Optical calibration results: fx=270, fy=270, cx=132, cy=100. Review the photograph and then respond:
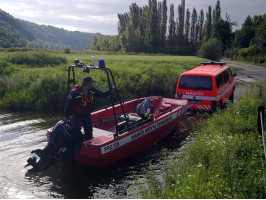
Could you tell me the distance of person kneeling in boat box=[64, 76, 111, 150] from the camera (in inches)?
265

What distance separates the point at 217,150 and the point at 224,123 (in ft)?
9.46

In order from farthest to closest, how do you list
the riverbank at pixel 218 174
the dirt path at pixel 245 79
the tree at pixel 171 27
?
the tree at pixel 171 27
the dirt path at pixel 245 79
the riverbank at pixel 218 174

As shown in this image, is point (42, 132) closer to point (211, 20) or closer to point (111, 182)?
point (111, 182)

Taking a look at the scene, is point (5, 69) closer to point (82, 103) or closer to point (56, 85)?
point (56, 85)

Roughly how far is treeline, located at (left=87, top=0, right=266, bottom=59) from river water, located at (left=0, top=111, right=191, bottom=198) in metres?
57.1

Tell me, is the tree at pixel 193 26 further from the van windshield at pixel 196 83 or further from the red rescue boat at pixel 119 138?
the red rescue boat at pixel 119 138

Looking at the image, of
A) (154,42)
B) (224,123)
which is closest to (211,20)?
(154,42)

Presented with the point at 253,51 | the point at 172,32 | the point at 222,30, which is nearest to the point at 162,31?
the point at 172,32

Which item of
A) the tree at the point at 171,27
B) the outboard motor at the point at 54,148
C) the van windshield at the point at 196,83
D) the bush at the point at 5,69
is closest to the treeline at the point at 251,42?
the tree at the point at 171,27

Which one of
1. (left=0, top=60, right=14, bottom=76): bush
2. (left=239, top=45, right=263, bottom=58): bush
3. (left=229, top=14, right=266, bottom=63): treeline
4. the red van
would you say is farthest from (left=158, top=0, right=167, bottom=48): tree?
the red van

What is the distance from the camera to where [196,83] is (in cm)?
1130

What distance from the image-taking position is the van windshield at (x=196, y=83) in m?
11.1

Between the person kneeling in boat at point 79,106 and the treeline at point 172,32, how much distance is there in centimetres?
5854

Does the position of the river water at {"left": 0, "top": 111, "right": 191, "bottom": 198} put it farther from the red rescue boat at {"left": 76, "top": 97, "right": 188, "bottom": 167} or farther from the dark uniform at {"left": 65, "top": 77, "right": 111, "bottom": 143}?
the dark uniform at {"left": 65, "top": 77, "right": 111, "bottom": 143}
